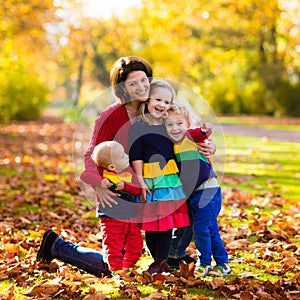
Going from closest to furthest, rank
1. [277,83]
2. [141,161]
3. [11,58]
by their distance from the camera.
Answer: [141,161], [11,58], [277,83]

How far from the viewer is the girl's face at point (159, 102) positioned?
414 centimetres

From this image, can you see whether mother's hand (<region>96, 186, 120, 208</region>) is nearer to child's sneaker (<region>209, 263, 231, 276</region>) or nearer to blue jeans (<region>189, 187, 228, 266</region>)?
blue jeans (<region>189, 187, 228, 266</region>)

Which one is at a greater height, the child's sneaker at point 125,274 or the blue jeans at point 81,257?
the blue jeans at point 81,257

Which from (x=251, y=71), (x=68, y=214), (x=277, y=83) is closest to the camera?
(x=68, y=214)

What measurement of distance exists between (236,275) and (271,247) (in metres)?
0.88

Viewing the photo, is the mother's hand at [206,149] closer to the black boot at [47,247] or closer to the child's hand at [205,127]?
the child's hand at [205,127]

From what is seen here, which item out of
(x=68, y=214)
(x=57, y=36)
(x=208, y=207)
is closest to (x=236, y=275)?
(x=208, y=207)

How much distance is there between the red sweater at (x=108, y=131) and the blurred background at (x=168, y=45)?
12.6 metres

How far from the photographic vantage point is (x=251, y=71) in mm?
36125

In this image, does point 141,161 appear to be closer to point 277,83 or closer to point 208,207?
point 208,207

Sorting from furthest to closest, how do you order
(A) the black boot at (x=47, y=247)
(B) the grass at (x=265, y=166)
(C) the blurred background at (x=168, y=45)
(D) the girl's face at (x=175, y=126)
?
(C) the blurred background at (x=168, y=45)
(B) the grass at (x=265, y=166)
(A) the black boot at (x=47, y=247)
(D) the girl's face at (x=175, y=126)

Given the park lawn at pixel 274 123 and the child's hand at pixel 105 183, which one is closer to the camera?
the child's hand at pixel 105 183

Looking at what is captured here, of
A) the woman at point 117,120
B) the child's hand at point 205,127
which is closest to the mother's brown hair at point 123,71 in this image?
the woman at point 117,120

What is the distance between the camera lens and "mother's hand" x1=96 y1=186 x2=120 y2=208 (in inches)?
163
